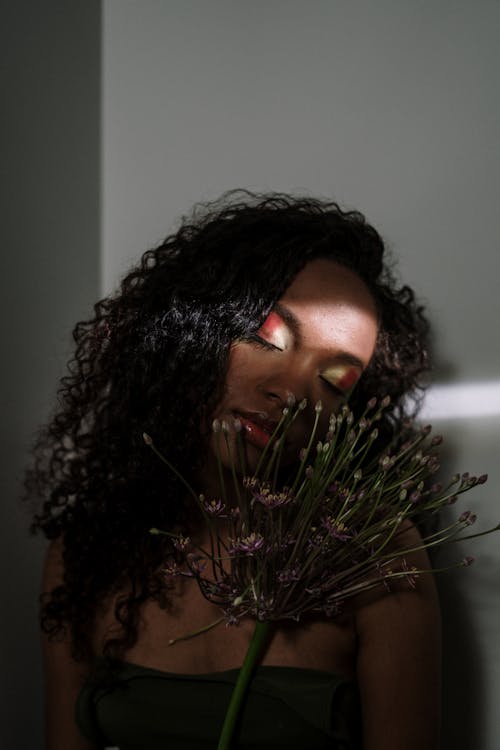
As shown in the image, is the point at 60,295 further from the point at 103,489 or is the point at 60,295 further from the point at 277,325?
the point at 277,325

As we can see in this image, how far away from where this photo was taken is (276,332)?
1.38 metres

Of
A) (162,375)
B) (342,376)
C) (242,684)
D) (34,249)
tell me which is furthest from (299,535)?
(34,249)

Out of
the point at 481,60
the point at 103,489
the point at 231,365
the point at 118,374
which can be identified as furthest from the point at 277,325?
the point at 481,60

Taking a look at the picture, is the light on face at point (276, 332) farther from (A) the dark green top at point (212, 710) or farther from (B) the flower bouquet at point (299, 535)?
(A) the dark green top at point (212, 710)

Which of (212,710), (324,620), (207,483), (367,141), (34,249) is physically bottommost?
(212,710)

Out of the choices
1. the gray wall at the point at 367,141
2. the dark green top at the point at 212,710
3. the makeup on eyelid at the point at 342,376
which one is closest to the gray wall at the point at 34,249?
the gray wall at the point at 367,141

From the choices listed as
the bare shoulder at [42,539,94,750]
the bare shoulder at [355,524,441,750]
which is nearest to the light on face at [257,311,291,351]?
the bare shoulder at [355,524,441,750]

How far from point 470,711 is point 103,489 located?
83cm

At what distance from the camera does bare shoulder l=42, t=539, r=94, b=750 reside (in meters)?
1.49

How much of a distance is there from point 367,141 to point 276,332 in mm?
632

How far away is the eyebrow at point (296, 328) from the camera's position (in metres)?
1.38

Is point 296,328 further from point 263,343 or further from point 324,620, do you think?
point 324,620

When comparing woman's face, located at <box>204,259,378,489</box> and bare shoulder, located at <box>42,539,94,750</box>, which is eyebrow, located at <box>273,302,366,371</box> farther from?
bare shoulder, located at <box>42,539,94,750</box>

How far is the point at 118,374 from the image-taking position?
1.53 m
